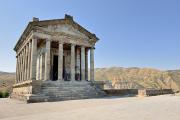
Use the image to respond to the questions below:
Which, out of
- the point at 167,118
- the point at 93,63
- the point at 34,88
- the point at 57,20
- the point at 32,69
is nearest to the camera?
the point at 167,118

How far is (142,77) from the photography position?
8475cm

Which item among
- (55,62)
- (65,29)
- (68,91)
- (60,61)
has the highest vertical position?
(65,29)

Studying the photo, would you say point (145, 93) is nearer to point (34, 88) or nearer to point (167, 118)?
point (34, 88)

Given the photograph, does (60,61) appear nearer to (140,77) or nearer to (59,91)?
(59,91)

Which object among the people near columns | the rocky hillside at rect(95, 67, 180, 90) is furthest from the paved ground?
the rocky hillside at rect(95, 67, 180, 90)

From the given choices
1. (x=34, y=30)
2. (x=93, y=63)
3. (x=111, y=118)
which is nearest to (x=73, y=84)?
(x=93, y=63)

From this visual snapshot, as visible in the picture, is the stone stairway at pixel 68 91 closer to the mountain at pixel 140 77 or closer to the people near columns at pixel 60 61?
the people near columns at pixel 60 61

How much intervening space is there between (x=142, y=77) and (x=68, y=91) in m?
71.0

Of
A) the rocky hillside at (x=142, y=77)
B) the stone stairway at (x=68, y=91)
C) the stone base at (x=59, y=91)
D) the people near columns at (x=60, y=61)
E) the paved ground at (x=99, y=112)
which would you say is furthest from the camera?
the rocky hillside at (x=142, y=77)

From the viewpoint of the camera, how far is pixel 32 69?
19.3 m

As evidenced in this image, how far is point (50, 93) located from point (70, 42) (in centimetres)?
742

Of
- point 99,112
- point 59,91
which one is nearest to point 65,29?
point 59,91

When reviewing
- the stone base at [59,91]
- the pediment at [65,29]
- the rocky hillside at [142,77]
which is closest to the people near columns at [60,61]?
the pediment at [65,29]

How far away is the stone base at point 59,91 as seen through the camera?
16.0 metres
